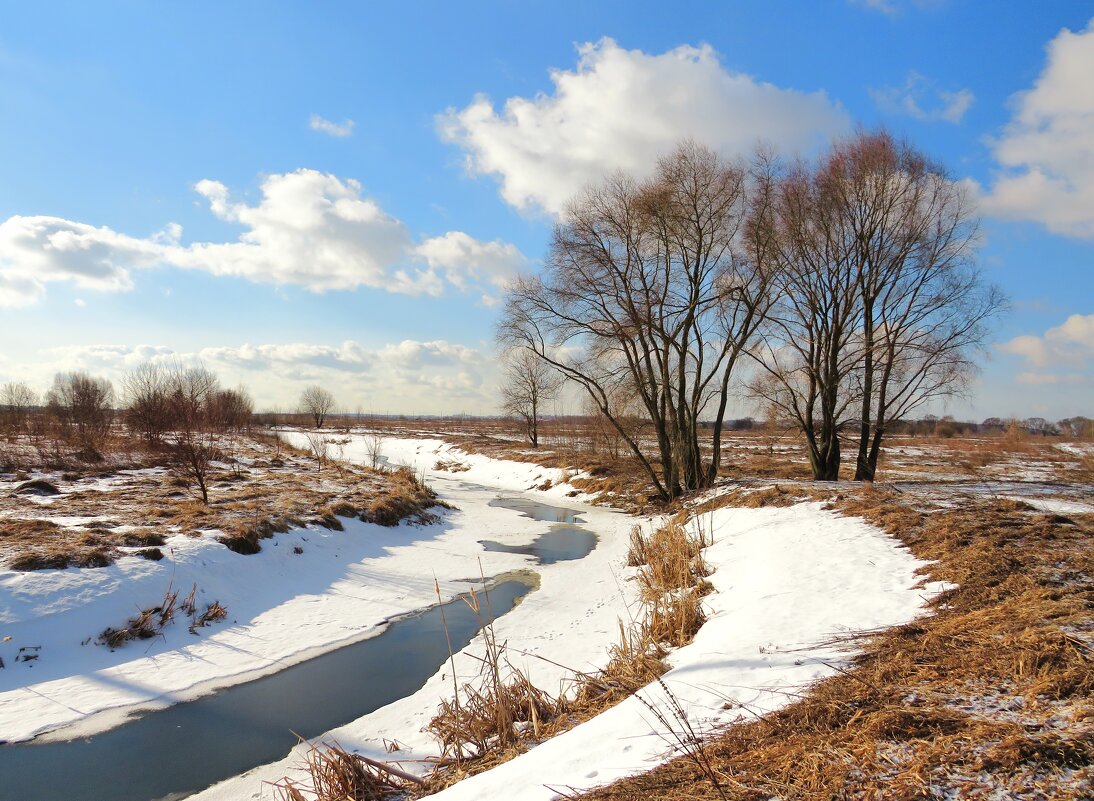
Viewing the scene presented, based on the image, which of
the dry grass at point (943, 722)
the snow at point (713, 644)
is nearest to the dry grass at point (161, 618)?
the snow at point (713, 644)

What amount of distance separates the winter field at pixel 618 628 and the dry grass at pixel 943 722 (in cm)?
2

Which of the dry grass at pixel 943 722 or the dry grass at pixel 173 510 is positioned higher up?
the dry grass at pixel 943 722

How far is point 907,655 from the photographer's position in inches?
172

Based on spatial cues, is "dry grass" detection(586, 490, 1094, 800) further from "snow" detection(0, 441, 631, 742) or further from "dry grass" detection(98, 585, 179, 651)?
"dry grass" detection(98, 585, 179, 651)

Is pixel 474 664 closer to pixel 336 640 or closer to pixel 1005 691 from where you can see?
pixel 336 640

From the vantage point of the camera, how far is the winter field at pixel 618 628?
10.9 feet

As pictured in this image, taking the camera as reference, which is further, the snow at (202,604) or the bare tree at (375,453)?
the bare tree at (375,453)

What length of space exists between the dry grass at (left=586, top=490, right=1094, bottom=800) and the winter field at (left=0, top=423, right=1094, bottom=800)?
0.8 inches

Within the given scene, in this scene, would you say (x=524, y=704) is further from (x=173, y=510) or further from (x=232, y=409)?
(x=232, y=409)

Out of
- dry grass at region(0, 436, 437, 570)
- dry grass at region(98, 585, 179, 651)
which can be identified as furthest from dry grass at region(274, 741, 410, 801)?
dry grass at region(0, 436, 437, 570)

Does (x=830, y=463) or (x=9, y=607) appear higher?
(x=830, y=463)

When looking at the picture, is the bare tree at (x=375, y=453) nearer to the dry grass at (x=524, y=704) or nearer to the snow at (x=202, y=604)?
the snow at (x=202, y=604)

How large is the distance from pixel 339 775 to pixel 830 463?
18628mm

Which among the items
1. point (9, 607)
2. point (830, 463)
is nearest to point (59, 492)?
point (9, 607)
